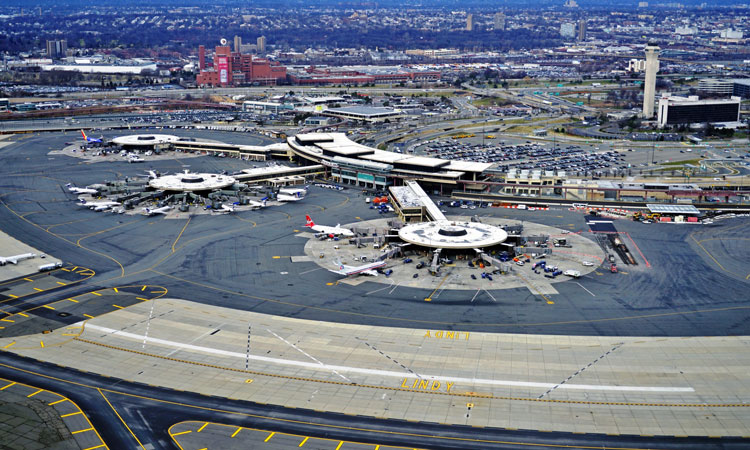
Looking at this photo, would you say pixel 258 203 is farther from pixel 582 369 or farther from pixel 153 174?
pixel 582 369

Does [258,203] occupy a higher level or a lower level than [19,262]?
higher

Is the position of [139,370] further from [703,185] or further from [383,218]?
[703,185]

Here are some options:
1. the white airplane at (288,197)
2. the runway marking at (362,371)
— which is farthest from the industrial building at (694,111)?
the runway marking at (362,371)

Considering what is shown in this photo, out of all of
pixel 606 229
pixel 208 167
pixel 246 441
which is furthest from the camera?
pixel 208 167

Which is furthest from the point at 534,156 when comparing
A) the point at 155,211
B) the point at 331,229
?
the point at 155,211

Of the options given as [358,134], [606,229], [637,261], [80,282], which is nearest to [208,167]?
[358,134]

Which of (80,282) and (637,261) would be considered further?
(637,261)

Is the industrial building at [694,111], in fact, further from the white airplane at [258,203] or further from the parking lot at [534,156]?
the white airplane at [258,203]

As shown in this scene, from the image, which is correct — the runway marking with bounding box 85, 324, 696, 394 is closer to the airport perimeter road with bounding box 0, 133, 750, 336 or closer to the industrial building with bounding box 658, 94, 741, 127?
the airport perimeter road with bounding box 0, 133, 750, 336
